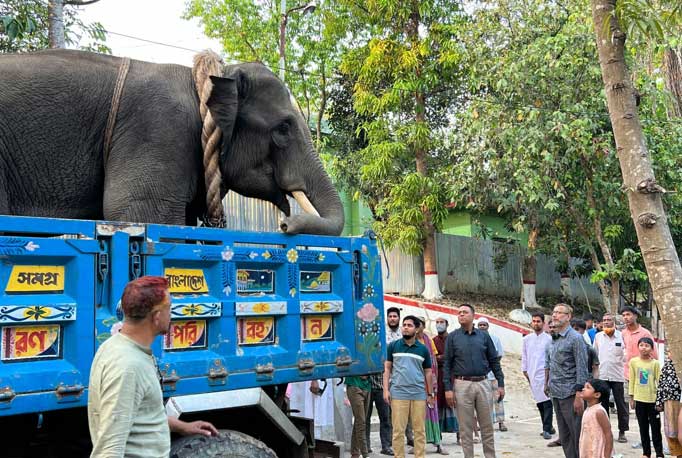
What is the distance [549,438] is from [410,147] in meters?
9.01

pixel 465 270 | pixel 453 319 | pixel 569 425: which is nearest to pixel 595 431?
pixel 569 425

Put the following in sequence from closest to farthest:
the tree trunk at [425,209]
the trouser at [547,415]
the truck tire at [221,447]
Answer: the truck tire at [221,447], the trouser at [547,415], the tree trunk at [425,209]

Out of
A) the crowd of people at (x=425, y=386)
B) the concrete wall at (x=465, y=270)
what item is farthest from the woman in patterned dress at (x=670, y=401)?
the concrete wall at (x=465, y=270)

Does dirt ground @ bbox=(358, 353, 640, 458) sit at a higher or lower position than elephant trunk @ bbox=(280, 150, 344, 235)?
lower

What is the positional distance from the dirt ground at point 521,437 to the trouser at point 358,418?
610 millimetres

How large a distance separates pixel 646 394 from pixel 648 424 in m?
0.36

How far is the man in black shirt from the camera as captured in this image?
703cm

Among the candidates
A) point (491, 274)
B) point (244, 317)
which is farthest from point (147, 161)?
point (491, 274)

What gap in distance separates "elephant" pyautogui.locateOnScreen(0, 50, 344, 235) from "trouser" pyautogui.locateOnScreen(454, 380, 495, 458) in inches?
112

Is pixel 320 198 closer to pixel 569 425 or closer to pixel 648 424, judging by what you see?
pixel 569 425

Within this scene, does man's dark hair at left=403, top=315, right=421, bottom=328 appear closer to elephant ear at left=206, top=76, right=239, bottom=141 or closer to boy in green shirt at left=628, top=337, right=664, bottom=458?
boy in green shirt at left=628, top=337, right=664, bottom=458

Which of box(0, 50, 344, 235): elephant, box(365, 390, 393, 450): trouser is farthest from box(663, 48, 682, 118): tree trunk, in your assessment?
box(0, 50, 344, 235): elephant

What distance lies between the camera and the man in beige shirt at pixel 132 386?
252cm

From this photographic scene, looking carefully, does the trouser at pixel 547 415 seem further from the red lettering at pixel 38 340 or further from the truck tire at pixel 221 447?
the red lettering at pixel 38 340
